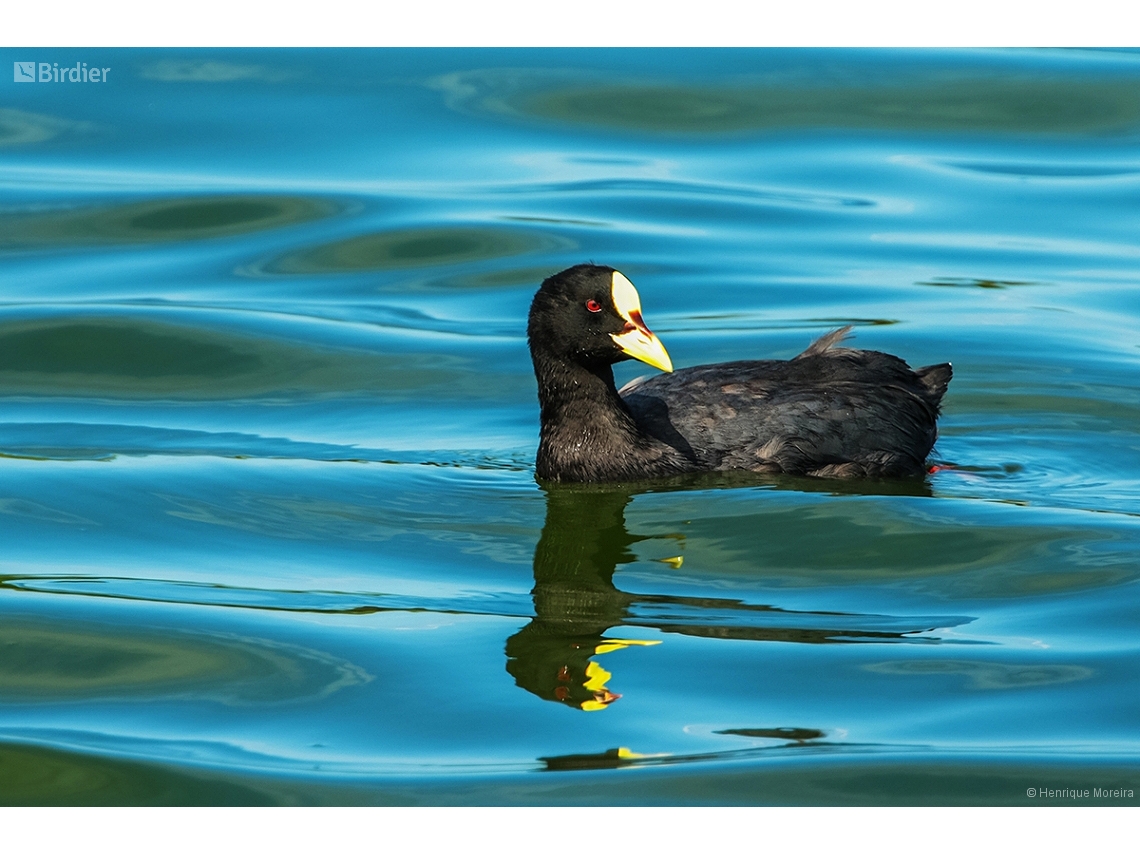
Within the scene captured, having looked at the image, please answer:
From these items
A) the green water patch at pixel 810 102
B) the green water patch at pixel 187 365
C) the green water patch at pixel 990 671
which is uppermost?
the green water patch at pixel 810 102

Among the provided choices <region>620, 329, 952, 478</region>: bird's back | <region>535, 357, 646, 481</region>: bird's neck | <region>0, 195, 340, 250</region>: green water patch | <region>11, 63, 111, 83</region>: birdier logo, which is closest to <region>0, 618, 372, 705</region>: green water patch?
<region>535, 357, 646, 481</region>: bird's neck

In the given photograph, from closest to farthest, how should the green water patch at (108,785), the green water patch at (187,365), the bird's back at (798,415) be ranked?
the green water patch at (108,785) < the bird's back at (798,415) < the green water patch at (187,365)

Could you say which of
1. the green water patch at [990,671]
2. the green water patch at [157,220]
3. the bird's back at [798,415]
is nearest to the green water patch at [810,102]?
the green water patch at [157,220]

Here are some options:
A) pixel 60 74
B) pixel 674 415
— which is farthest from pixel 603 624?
pixel 60 74

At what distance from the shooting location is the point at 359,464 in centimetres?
890

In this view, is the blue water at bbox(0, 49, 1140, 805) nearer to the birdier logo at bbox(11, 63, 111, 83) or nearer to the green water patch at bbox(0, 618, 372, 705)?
the green water patch at bbox(0, 618, 372, 705)

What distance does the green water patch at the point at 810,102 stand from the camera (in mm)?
16766

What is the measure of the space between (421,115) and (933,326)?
682cm

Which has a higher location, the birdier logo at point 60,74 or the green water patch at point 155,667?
the birdier logo at point 60,74

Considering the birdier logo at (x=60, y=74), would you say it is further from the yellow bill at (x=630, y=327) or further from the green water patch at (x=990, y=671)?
the green water patch at (x=990, y=671)

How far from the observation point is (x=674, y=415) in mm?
8633

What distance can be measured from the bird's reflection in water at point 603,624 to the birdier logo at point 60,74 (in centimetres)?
1110

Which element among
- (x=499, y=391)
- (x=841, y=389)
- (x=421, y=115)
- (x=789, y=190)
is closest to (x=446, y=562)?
(x=841, y=389)

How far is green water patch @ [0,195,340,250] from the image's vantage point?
1374cm
